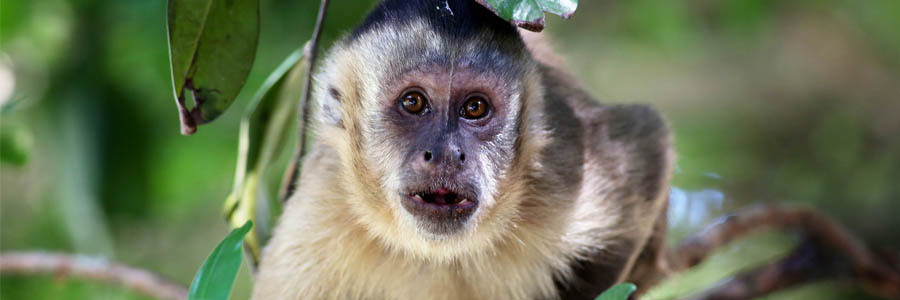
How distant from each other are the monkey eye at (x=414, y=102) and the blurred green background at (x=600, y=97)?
154 centimetres

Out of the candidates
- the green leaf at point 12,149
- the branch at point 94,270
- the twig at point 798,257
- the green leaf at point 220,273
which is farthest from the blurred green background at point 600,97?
the green leaf at point 220,273

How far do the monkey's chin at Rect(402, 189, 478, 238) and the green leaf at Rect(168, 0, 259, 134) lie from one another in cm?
70

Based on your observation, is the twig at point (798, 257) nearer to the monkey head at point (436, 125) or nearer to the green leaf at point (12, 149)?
the monkey head at point (436, 125)

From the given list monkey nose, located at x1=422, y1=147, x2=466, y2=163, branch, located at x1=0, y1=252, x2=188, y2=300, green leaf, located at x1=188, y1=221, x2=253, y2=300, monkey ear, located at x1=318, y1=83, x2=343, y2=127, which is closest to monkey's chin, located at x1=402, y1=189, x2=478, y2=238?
monkey nose, located at x1=422, y1=147, x2=466, y2=163

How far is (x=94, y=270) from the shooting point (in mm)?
4734

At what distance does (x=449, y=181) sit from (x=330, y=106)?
778 mm

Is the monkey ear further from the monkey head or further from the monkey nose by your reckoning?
the monkey nose

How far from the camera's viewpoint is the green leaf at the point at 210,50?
270cm

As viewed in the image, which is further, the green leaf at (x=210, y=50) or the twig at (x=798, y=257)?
the twig at (x=798, y=257)

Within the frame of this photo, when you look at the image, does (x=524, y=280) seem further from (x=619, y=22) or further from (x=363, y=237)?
(x=619, y=22)

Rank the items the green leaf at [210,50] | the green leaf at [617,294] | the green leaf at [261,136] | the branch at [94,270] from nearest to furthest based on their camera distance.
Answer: the green leaf at [617,294] → the green leaf at [210,50] → the green leaf at [261,136] → the branch at [94,270]

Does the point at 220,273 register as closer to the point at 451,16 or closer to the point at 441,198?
the point at 441,198

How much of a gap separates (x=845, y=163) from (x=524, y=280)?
16.0 ft

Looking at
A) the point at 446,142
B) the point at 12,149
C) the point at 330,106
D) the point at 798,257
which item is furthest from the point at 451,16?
the point at 798,257
